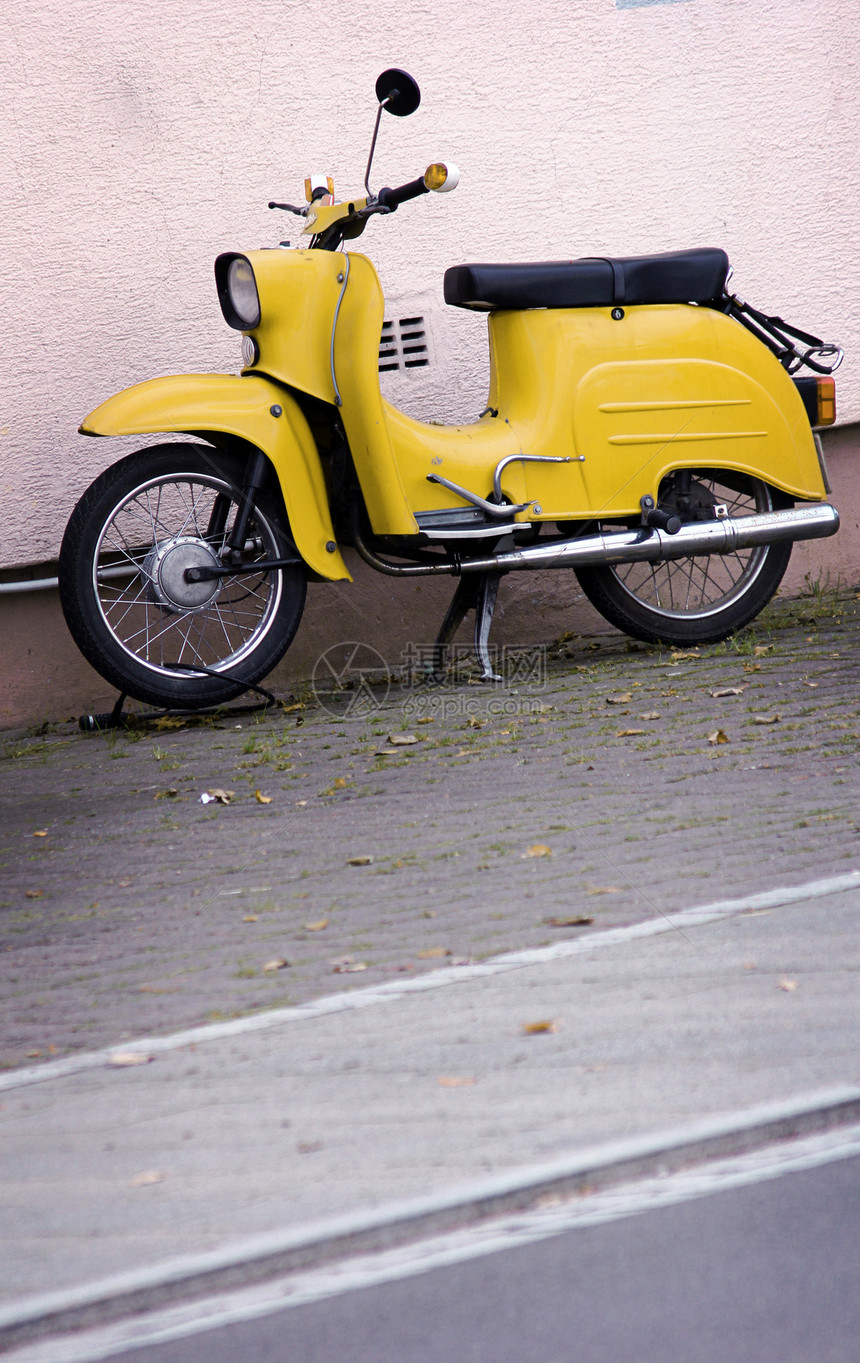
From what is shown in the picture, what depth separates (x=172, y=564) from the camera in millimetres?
4730

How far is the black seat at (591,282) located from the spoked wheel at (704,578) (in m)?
0.72

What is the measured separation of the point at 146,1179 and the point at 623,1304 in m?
0.76

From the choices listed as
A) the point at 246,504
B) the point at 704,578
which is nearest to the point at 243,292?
the point at 246,504

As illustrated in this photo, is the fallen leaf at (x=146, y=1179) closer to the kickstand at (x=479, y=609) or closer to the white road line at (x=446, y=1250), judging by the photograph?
the white road line at (x=446, y=1250)

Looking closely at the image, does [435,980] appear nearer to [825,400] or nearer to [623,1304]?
[623,1304]

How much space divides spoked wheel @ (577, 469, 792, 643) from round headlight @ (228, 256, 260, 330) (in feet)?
5.55

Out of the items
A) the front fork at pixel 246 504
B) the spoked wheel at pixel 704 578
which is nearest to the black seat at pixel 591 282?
the spoked wheel at pixel 704 578

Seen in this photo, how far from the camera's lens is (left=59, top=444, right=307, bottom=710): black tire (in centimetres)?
463

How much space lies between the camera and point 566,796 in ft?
12.6

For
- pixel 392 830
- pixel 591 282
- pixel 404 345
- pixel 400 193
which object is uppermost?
pixel 400 193

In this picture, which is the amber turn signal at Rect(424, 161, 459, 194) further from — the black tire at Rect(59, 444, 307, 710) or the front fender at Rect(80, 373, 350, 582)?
the black tire at Rect(59, 444, 307, 710)

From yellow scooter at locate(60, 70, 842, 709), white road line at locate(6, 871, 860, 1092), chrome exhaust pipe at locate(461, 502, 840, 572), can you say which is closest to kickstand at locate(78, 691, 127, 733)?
yellow scooter at locate(60, 70, 842, 709)

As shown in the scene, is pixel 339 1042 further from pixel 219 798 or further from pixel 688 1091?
pixel 219 798

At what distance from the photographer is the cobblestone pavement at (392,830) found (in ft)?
9.45
